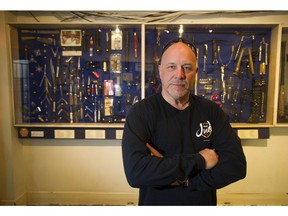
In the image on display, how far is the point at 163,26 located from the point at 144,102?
124cm

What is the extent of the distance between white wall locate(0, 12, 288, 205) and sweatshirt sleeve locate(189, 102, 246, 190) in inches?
51.8

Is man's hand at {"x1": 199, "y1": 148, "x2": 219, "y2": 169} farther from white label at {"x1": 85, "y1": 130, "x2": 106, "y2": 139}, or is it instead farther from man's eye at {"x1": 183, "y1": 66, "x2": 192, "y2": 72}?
white label at {"x1": 85, "y1": 130, "x2": 106, "y2": 139}

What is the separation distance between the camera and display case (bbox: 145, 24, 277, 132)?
6.45ft

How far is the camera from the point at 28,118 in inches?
81.0

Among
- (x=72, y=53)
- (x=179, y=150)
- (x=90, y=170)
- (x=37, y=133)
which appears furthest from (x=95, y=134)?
(x=179, y=150)

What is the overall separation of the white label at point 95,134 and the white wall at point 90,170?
0.50 ft

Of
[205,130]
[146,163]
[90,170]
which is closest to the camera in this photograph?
[146,163]

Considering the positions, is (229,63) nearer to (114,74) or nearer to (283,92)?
(283,92)

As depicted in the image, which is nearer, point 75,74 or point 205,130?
point 205,130

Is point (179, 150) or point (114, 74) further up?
point (114, 74)

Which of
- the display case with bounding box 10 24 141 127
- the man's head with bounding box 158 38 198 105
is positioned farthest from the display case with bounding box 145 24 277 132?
the man's head with bounding box 158 38 198 105

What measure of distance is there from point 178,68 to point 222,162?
44 cm

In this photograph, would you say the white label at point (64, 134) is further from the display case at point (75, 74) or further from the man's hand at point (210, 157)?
the man's hand at point (210, 157)

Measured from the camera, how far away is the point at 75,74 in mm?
2027
